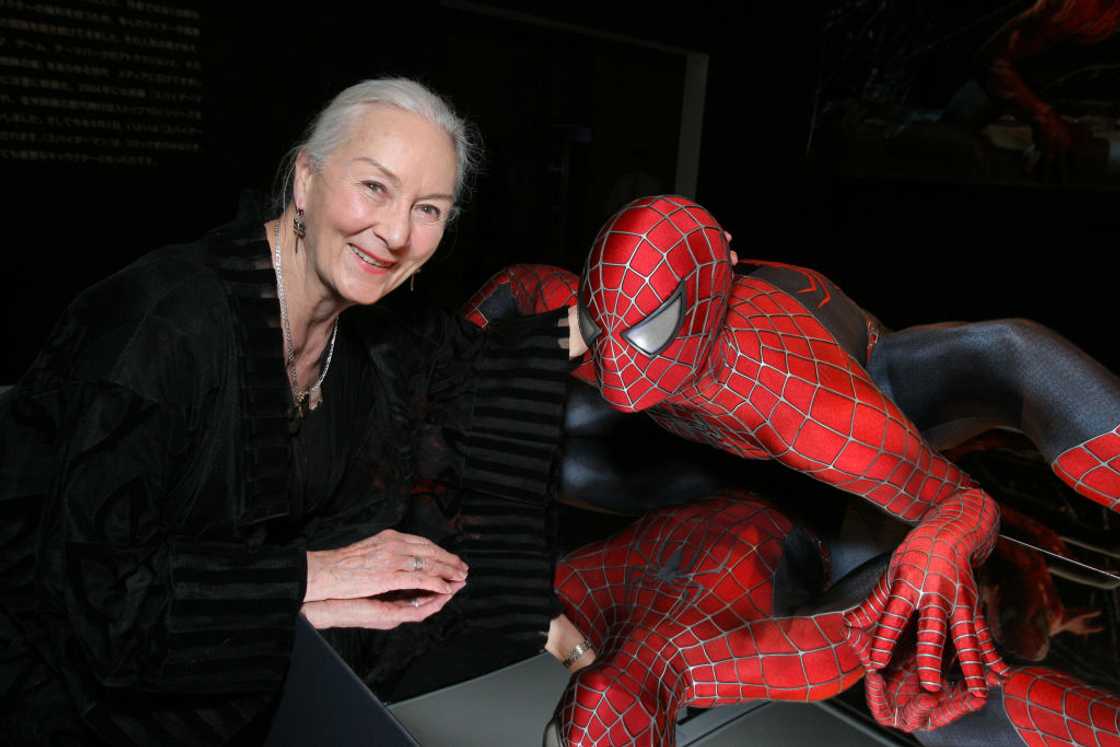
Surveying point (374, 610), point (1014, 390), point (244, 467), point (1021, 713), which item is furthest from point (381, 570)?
point (1014, 390)

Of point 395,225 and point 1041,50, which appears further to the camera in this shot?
point 1041,50

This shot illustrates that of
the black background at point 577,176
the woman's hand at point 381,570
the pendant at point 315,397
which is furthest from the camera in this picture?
the black background at point 577,176

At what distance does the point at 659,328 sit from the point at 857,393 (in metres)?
0.25

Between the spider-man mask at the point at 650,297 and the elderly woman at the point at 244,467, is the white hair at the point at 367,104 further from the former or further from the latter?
the spider-man mask at the point at 650,297

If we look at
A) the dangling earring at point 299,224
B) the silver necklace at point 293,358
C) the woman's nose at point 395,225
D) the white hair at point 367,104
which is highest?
the white hair at point 367,104

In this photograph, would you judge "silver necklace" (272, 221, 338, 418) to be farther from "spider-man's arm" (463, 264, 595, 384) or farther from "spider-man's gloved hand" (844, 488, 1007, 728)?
"spider-man's gloved hand" (844, 488, 1007, 728)

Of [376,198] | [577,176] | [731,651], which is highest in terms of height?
[376,198]

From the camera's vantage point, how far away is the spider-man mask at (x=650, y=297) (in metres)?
0.72

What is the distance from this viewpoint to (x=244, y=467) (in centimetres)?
86

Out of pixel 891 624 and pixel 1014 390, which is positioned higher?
pixel 1014 390

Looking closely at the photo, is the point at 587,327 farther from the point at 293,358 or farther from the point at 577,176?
the point at 577,176

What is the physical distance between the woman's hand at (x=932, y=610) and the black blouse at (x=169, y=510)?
1.07 ft

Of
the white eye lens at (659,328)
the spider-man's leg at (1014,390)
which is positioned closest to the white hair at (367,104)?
the white eye lens at (659,328)

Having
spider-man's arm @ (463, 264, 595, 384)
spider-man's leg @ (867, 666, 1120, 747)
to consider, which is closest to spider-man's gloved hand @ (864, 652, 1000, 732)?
spider-man's leg @ (867, 666, 1120, 747)
